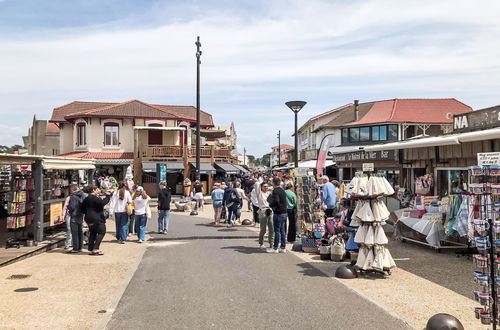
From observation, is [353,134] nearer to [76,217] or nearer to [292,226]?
[292,226]

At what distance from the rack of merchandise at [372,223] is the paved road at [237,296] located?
2.87 ft

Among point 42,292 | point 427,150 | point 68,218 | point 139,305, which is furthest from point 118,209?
point 427,150

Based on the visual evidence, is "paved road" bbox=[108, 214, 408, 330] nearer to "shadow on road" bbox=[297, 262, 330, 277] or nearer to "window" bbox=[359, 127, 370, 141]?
"shadow on road" bbox=[297, 262, 330, 277]

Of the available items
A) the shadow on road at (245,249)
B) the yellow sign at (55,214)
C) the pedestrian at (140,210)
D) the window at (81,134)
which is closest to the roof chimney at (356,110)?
the window at (81,134)

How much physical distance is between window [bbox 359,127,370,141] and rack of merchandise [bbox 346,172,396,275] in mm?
32058

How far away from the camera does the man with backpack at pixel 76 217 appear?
424 inches

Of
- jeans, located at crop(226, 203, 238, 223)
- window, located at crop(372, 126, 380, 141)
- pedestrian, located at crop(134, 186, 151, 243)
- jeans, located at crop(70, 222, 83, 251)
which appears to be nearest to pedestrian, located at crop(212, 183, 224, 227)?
jeans, located at crop(226, 203, 238, 223)

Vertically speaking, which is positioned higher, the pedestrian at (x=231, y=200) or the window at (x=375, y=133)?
the window at (x=375, y=133)

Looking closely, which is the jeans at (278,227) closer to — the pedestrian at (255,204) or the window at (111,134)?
the pedestrian at (255,204)

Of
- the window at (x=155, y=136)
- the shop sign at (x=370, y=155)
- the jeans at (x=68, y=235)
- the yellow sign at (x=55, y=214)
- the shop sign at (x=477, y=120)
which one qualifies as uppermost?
the window at (x=155, y=136)

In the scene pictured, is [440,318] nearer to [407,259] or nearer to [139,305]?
[139,305]

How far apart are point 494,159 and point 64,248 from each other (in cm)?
980

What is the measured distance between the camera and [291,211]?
40.0ft

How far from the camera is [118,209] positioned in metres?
12.3
